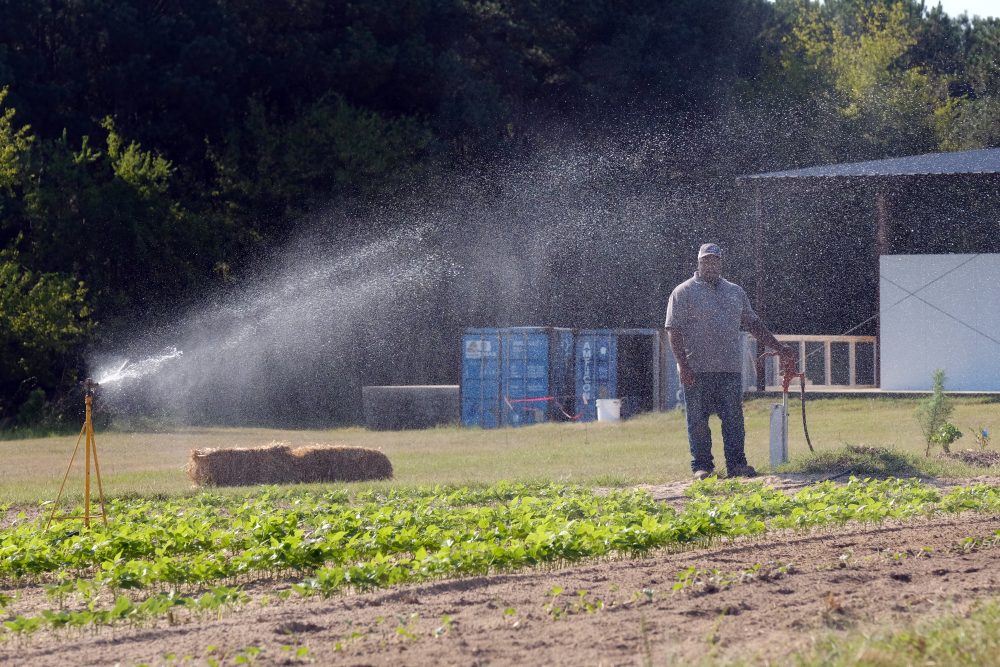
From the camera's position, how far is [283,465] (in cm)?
1516

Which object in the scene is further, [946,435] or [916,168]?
[916,168]

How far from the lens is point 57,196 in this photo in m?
31.0

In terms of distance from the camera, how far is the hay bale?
1464 cm

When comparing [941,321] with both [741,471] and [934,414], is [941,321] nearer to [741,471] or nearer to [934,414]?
[934,414]

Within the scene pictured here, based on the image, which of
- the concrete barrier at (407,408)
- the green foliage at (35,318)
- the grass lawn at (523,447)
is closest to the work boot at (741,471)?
the grass lawn at (523,447)

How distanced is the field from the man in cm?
68

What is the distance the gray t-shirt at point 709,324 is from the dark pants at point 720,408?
0.11m

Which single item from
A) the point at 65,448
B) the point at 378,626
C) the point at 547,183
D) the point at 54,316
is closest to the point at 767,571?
the point at 378,626

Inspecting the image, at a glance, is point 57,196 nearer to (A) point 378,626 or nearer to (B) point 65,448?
(B) point 65,448

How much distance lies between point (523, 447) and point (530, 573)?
12171mm

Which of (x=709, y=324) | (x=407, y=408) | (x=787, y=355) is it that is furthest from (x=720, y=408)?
(x=407, y=408)

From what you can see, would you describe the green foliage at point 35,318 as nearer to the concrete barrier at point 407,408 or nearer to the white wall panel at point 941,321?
the concrete barrier at point 407,408

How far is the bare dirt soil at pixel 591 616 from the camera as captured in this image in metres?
5.07

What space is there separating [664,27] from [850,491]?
103ft
